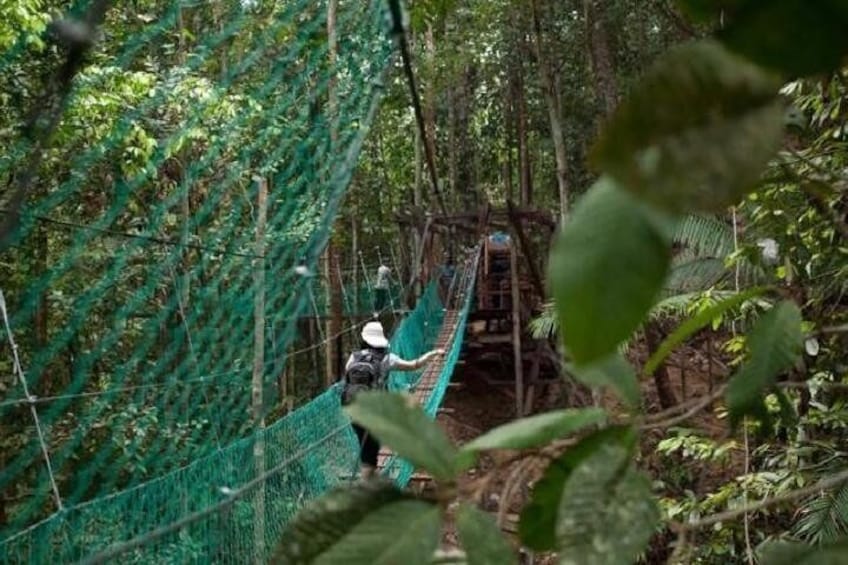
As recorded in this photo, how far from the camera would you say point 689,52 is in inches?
8.6

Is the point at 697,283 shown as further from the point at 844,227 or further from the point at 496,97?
the point at 496,97

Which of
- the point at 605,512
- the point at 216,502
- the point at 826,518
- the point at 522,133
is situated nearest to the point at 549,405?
the point at 522,133

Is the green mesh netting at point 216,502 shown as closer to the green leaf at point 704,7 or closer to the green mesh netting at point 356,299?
the green leaf at point 704,7

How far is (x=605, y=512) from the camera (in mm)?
311

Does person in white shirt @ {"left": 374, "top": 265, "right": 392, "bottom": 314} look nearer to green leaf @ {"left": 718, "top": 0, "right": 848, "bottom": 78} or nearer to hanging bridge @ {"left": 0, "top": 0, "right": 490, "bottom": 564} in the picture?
hanging bridge @ {"left": 0, "top": 0, "right": 490, "bottom": 564}

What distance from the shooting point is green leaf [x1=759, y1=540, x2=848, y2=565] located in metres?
0.33

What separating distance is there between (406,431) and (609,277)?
0.54 feet

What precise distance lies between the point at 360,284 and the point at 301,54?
366 centimetres

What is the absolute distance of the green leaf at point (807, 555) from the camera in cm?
33

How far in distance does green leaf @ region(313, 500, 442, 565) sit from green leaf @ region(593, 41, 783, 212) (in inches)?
5.8

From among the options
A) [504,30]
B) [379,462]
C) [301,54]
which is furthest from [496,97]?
[379,462]

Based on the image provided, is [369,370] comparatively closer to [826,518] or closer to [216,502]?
[216,502]

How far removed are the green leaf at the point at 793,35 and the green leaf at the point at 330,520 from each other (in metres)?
0.19

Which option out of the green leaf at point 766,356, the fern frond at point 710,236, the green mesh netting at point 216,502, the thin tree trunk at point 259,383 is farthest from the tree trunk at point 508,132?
the green leaf at point 766,356
